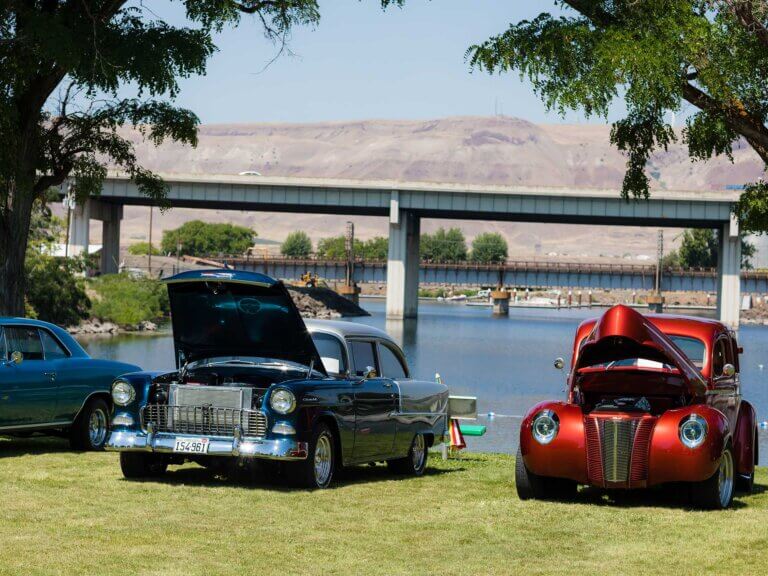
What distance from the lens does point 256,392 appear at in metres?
12.9

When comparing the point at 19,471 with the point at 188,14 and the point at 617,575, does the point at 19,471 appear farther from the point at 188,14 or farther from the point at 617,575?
the point at 188,14

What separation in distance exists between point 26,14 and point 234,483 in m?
9.15

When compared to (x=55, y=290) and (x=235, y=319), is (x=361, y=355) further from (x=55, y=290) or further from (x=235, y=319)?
(x=55, y=290)

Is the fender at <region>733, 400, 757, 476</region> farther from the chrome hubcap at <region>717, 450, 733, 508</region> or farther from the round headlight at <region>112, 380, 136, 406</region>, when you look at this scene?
the round headlight at <region>112, 380, 136, 406</region>

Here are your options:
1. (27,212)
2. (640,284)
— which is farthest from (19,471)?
(640,284)

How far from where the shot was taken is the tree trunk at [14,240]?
66.0 ft

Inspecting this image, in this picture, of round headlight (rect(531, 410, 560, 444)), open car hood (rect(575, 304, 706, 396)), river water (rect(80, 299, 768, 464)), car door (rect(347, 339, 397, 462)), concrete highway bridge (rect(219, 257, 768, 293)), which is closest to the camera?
open car hood (rect(575, 304, 706, 396))

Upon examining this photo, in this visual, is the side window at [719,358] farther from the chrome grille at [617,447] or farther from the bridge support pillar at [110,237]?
the bridge support pillar at [110,237]

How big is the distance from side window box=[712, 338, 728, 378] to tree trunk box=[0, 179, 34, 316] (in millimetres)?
11071

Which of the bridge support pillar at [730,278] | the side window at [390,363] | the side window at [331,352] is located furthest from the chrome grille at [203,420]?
the bridge support pillar at [730,278]

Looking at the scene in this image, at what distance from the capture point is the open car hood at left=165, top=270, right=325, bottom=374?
13422 millimetres

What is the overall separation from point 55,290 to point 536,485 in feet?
210

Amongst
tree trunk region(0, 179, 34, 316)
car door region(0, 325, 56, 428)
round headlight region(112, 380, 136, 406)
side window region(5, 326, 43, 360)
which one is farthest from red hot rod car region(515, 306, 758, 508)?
tree trunk region(0, 179, 34, 316)

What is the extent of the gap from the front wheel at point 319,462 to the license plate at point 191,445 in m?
0.92
